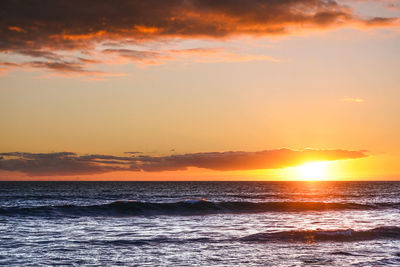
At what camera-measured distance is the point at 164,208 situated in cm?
4909

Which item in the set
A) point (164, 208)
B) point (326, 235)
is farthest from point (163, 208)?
point (326, 235)

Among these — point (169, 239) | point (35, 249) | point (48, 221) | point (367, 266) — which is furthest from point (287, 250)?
point (48, 221)

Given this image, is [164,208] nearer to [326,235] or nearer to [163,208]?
[163,208]

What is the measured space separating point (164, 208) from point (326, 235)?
25.5m

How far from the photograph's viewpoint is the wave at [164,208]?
139 feet

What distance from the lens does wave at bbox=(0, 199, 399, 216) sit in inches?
1665

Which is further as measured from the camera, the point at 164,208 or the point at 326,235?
the point at 164,208

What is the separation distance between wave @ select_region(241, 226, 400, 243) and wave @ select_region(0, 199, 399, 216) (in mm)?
19448

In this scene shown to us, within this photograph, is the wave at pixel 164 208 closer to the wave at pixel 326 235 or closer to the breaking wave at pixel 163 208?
the breaking wave at pixel 163 208

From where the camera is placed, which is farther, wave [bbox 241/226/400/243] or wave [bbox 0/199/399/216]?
wave [bbox 0/199/399/216]

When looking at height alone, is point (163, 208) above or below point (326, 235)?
below

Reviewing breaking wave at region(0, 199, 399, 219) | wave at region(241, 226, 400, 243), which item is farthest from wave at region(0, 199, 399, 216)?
wave at region(241, 226, 400, 243)

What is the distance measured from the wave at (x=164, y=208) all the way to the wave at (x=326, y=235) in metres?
19.4

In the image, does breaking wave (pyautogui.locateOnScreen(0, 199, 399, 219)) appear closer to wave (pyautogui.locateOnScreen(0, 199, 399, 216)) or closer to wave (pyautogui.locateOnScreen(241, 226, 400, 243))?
wave (pyautogui.locateOnScreen(0, 199, 399, 216))
